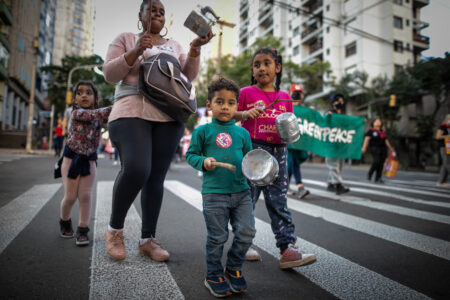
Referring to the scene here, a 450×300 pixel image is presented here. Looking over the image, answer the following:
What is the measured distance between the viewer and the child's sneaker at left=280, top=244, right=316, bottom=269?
84.7 inches

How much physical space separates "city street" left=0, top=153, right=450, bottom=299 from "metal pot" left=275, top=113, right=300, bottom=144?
994mm

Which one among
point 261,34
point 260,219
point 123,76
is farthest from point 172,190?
point 261,34

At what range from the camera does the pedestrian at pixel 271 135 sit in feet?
7.57

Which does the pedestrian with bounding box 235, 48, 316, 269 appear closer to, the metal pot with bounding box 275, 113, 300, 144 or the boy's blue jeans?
the metal pot with bounding box 275, 113, 300, 144

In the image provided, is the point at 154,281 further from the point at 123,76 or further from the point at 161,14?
the point at 161,14

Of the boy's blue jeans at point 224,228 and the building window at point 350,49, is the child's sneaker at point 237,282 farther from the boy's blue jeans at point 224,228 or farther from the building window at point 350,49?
the building window at point 350,49

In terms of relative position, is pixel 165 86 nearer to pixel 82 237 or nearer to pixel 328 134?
pixel 82 237

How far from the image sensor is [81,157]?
9.20ft

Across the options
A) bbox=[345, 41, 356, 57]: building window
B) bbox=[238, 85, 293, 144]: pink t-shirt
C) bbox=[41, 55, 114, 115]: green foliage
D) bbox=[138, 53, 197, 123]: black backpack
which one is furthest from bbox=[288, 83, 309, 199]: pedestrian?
bbox=[41, 55, 114, 115]: green foliage

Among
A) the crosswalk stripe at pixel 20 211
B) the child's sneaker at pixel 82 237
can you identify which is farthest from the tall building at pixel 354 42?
the child's sneaker at pixel 82 237

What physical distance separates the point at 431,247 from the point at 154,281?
2.56m

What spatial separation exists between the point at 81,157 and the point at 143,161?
947 mm

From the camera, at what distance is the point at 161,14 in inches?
92.0

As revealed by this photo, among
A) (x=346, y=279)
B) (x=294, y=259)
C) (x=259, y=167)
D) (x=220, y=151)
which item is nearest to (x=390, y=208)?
(x=346, y=279)
